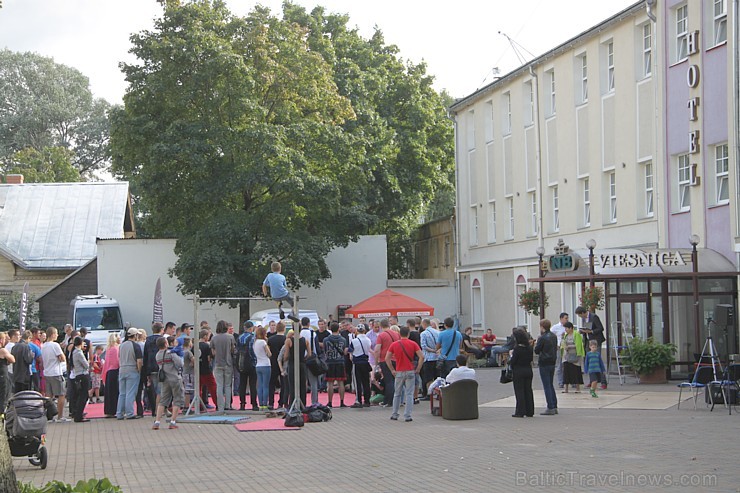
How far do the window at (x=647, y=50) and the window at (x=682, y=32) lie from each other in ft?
5.11

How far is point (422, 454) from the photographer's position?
13867 millimetres

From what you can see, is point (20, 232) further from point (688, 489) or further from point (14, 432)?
point (688, 489)

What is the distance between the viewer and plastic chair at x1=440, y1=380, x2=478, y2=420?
18.6 meters

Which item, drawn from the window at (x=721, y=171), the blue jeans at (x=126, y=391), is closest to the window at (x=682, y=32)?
the window at (x=721, y=171)

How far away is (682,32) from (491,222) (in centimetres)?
1550

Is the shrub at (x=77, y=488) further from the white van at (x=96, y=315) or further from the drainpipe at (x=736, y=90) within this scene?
the white van at (x=96, y=315)

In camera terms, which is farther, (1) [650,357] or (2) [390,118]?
(2) [390,118]

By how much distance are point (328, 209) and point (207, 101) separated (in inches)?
252

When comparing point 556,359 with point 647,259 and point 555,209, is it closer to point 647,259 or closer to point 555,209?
point 647,259

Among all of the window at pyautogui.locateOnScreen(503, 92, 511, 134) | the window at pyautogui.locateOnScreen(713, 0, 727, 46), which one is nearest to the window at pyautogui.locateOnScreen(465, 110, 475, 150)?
the window at pyautogui.locateOnScreen(503, 92, 511, 134)

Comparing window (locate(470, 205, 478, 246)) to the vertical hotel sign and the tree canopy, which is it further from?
the vertical hotel sign

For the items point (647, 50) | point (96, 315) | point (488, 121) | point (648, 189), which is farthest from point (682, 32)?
point (96, 315)

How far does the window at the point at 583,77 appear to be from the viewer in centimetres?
3416

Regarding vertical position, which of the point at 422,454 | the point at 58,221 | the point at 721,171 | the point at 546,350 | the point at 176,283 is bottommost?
the point at 422,454
